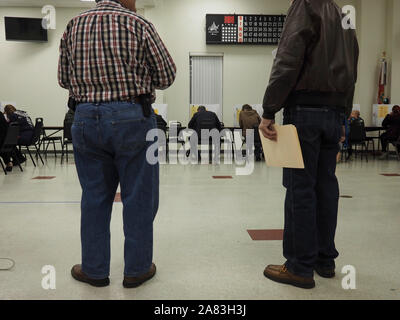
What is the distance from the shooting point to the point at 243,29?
9078 millimetres

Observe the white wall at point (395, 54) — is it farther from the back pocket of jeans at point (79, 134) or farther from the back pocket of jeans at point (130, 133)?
the back pocket of jeans at point (79, 134)

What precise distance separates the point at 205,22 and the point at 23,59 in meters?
4.21

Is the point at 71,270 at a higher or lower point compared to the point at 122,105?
lower

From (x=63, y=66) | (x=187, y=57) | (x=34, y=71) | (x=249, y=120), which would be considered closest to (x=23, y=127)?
(x=34, y=71)

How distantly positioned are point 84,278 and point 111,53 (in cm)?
93

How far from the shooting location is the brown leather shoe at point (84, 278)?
163 centimetres

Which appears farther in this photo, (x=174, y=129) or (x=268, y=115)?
(x=174, y=129)

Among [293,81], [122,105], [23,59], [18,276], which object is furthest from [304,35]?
[23,59]

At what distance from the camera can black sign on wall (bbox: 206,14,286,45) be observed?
9.02m

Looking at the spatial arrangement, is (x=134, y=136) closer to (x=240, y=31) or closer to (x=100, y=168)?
(x=100, y=168)

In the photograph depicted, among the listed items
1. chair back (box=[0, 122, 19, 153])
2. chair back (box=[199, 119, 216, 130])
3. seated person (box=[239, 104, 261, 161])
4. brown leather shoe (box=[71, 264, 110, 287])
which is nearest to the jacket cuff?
brown leather shoe (box=[71, 264, 110, 287])

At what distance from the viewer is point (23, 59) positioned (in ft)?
29.0

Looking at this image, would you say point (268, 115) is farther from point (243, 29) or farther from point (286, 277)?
A: point (243, 29)

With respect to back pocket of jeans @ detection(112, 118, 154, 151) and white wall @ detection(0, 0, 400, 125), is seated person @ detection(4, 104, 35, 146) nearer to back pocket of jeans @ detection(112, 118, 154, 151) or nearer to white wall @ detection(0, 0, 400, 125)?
white wall @ detection(0, 0, 400, 125)
